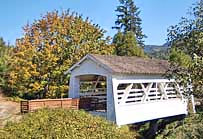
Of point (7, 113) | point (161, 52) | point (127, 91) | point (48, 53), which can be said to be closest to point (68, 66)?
point (48, 53)

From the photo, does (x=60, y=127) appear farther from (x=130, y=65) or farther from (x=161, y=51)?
(x=130, y=65)

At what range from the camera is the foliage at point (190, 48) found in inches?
339

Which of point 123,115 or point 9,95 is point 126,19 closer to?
point 9,95

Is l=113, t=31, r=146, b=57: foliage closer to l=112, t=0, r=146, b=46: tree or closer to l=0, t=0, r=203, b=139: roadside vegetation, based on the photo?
l=0, t=0, r=203, b=139: roadside vegetation

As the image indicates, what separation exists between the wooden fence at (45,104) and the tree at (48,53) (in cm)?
819

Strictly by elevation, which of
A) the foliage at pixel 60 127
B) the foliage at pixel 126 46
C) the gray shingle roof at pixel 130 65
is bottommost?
the foliage at pixel 60 127

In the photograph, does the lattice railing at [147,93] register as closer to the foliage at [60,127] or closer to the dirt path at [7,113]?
the foliage at [60,127]

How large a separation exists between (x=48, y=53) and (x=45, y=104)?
33.1 ft

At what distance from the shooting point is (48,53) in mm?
25500

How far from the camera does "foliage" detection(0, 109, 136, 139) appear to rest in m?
11.6

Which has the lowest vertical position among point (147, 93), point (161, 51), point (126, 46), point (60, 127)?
point (60, 127)

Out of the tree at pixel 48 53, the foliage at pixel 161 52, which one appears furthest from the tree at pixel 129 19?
the tree at pixel 48 53

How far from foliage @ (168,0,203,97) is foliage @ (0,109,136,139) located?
4.43 m

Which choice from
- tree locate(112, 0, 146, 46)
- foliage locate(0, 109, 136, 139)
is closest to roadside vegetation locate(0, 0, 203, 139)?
foliage locate(0, 109, 136, 139)
